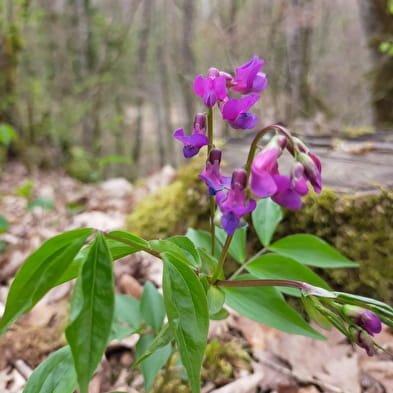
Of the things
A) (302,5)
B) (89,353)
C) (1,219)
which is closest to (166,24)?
(302,5)

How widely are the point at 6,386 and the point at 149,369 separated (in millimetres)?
615

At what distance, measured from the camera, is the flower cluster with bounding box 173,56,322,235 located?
80 cm

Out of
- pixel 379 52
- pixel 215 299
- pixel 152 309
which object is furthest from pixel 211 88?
pixel 379 52

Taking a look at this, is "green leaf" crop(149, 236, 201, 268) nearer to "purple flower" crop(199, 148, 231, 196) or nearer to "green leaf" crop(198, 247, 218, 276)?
"green leaf" crop(198, 247, 218, 276)

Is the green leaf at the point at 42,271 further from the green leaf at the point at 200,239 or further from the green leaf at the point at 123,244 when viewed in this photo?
the green leaf at the point at 200,239

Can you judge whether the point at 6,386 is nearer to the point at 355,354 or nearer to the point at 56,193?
the point at 355,354

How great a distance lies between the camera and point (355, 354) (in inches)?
59.2

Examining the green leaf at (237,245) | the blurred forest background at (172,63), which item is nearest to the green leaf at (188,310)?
the green leaf at (237,245)

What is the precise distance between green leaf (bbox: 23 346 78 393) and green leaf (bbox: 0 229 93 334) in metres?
0.27

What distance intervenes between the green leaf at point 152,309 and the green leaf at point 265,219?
0.43 meters

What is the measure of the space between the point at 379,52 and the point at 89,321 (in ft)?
19.3

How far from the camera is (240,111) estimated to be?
0.92 m

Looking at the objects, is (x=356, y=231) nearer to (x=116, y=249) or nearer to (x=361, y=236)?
(x=361, y=236)

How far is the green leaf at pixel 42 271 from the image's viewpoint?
72 cm
